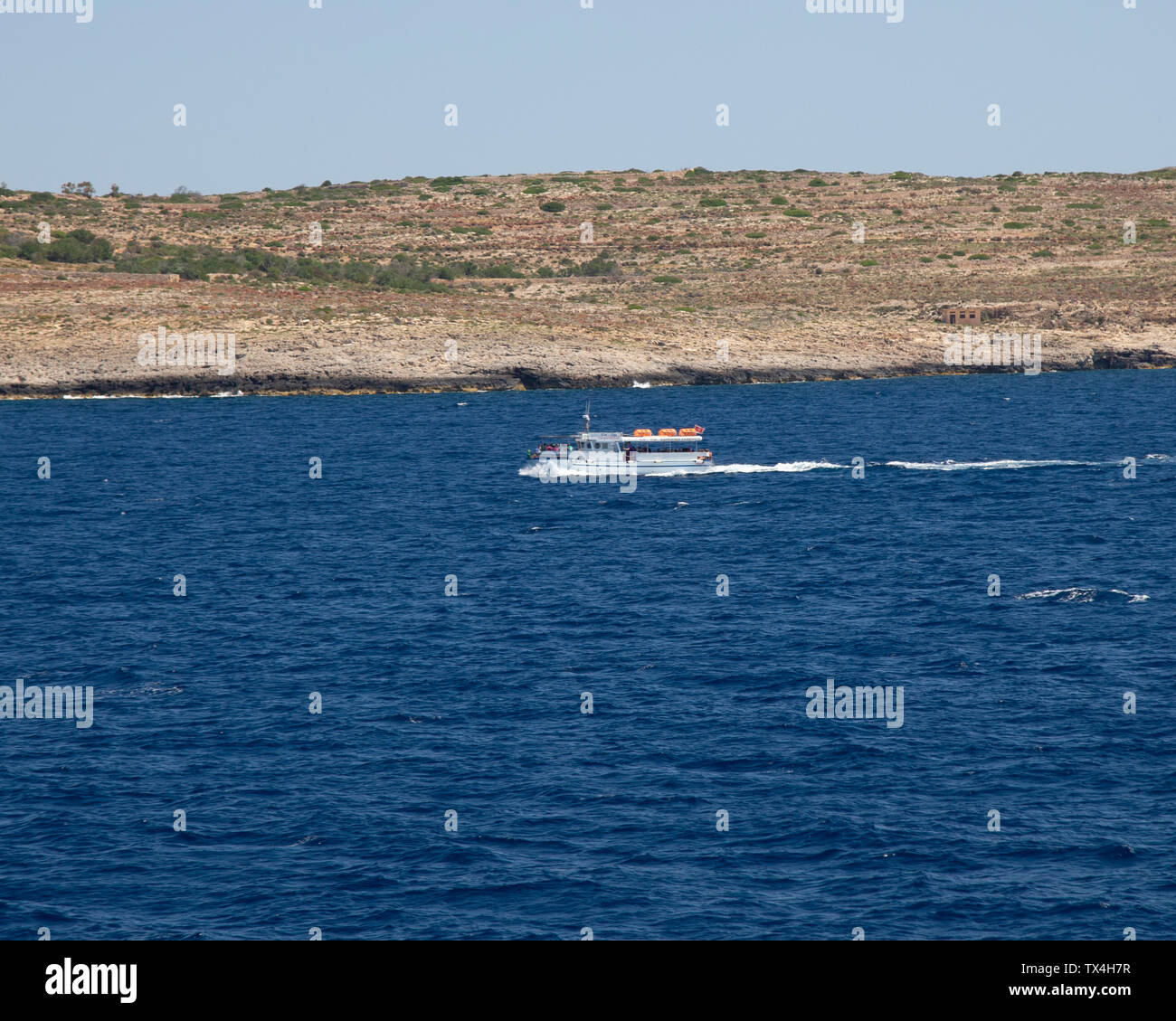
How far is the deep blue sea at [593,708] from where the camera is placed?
97.8 ft

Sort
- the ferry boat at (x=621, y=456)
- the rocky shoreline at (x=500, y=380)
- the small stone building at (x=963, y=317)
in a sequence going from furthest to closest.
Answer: the small stone building at (x=963, y=317)
the rocky shoreline at (x=500, y=380)
the ferry boat at (x=621, y=456)

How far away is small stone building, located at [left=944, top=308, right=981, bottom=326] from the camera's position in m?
185

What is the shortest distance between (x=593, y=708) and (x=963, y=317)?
509 feet

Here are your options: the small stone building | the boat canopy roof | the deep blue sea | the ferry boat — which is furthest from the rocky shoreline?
the boat canopy roof

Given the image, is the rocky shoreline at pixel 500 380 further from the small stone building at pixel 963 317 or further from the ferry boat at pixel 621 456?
the ferry boat at pixel 621 456

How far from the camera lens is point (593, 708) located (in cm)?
4284

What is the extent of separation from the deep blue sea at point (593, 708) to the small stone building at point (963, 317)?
Result: 9554 centimetres

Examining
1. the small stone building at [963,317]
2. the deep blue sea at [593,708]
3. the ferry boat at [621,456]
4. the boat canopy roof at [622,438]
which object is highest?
the small stone building at [963,317]

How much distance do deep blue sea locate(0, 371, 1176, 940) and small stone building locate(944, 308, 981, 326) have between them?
95.5m

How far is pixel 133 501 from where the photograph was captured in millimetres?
86500

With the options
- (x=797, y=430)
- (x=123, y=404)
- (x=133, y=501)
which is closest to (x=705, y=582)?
(x=133, y=501)

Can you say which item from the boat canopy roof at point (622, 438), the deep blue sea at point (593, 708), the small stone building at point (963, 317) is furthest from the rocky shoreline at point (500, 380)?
the boat canopy roof at point (622, 438)

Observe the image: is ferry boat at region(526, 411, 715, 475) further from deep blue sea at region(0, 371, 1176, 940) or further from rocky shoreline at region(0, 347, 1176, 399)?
rocky shoreline at region(0, 347, 1176, 399)

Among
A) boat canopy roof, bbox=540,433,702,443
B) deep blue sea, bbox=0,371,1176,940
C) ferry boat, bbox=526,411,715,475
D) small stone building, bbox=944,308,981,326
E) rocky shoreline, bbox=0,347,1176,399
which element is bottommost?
deep blue sea, bbox=0,371,1176,940
